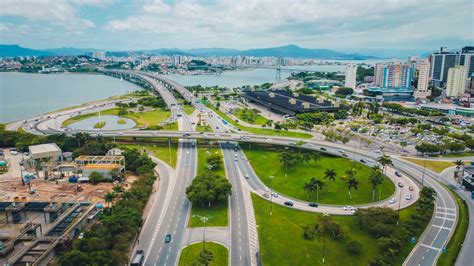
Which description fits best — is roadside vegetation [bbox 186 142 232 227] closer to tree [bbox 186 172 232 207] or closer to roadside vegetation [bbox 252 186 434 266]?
tree [bbox 186 172 232 207]

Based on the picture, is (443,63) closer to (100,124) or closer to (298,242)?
(100,124)

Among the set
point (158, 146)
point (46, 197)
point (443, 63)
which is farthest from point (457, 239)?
point (443, 63)

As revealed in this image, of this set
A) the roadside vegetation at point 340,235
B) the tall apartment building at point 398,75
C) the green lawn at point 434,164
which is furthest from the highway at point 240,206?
the tall apartment building at point 398,75

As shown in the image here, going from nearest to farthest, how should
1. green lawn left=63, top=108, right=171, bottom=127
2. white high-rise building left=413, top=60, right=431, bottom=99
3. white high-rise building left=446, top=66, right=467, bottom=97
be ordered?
green lawn left=63, top=108, right=171, bottom=127
white high-rise building left=446, top=66, right=467, bottom=97
white high-rise building left=413, top=60, right=431, bottom=99

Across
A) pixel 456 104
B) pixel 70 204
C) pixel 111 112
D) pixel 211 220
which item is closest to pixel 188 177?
pixel 211 220

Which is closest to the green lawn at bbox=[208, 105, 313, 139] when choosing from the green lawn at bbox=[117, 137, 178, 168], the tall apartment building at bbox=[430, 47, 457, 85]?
the green lawn at bbox=[117, 137, 178, 168]

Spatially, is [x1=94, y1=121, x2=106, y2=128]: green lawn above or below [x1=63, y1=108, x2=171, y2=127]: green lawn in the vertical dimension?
below
